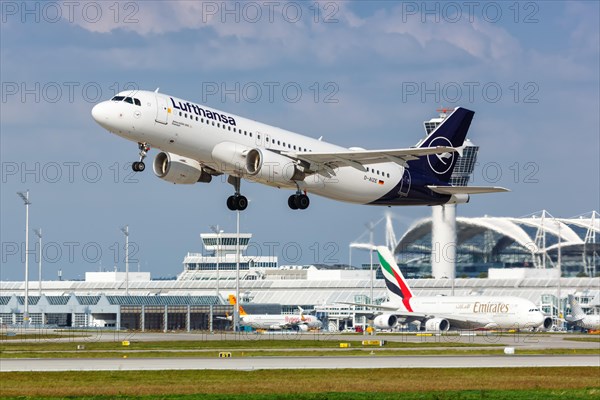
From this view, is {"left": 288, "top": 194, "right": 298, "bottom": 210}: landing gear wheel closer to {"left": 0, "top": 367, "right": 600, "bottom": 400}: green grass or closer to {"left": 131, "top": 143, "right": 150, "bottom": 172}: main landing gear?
{"left": 131, "top": 143, "right": 150, "bottom": 172}: main landing gear

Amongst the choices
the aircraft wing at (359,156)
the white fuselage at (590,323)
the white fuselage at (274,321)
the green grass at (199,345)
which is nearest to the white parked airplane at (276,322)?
the white fuselage at (274,321)

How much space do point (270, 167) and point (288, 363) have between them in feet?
39.6

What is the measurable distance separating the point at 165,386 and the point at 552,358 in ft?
106

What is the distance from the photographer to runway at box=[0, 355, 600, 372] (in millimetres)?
61781

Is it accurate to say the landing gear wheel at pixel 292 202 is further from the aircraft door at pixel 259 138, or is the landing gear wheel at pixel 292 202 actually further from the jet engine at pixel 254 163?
the aircraft door at pixel 259 138

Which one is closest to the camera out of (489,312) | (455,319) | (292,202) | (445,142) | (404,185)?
(292,202)

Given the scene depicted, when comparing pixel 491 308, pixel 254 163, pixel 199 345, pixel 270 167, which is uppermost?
pixel 254 163

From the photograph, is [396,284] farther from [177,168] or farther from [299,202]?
[177,168]

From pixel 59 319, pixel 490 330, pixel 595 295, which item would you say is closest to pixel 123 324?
pixel 59 319

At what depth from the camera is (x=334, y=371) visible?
193ft

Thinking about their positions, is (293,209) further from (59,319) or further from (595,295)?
(595,295)

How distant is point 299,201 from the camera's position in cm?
6819

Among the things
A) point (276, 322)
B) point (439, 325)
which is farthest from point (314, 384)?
point (276, 322)

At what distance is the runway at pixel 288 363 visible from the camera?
6178 centimetres
